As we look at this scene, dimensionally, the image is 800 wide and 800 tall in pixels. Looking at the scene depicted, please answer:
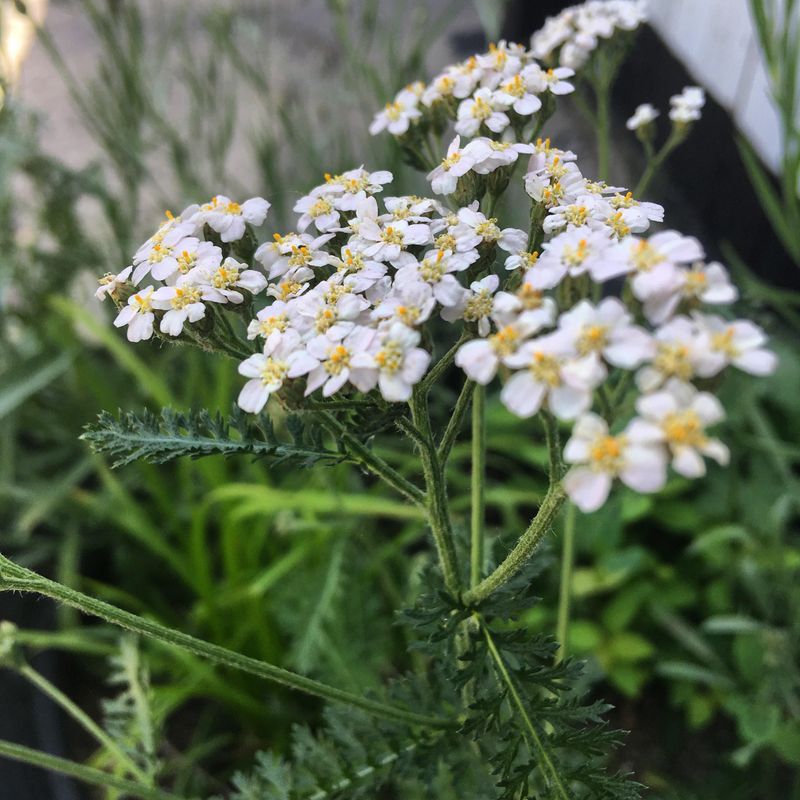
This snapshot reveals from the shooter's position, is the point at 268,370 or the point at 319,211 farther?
the point at 319,211

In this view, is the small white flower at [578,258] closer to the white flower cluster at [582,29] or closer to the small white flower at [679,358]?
the small white flower at [679,358]

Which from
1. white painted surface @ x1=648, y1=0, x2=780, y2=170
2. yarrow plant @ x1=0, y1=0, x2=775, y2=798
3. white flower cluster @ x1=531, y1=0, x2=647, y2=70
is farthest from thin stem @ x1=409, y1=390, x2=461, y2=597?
white painted surface @ x1=648, y1=0, x2=780, y2=170

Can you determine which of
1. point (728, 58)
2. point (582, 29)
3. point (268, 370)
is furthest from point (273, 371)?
point (728, 58)

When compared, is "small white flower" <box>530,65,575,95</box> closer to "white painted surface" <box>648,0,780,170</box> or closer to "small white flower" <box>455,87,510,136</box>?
"small white flower" <box>455,87,510,136</box>

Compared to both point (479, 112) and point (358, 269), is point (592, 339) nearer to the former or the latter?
point (358, 269)

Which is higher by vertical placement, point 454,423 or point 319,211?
point 319,211

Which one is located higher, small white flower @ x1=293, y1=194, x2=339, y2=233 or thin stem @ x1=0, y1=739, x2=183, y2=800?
small white flower @ x1=293, y1=194, x2=339, y2=233

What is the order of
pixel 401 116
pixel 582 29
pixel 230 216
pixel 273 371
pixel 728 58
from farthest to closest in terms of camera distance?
pixel 728 58 → pixel 582 29 → pixel 401 116 → pixel 230 216 → pixel 273 371
